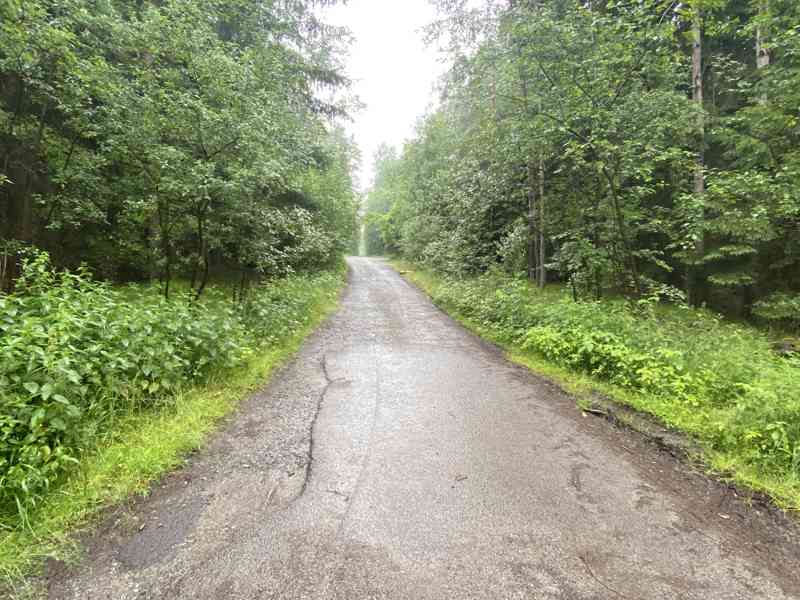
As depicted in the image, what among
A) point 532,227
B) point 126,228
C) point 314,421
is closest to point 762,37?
point 532,227

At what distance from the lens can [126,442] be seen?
2904 mm

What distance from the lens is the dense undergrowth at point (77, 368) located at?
2.24 m

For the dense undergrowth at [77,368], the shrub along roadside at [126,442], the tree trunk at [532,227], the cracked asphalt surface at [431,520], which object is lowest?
the cracked asphalt surface at [431,520]

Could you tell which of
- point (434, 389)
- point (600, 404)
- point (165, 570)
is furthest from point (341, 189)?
point (165, 570)

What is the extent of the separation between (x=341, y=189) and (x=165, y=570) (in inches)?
571

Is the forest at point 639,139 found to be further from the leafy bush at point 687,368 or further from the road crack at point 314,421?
the road crack at point 314,421

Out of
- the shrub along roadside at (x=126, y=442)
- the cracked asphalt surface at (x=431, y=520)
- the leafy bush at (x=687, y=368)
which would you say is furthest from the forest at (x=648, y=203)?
the shrub along roadside at (x=126, y=442)

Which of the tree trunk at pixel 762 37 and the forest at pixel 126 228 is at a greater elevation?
the tree trunk at pixel 762 37

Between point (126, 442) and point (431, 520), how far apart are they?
2625mm

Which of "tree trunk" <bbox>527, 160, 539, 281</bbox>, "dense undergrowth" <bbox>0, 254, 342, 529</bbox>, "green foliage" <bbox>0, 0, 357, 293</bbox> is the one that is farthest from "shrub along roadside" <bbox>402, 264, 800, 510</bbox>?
"green foliage" <bbox>0, 0, 357, 293</bbox>

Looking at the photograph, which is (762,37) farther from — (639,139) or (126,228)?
(126,228)

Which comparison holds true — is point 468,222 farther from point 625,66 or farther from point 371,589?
point 371,589

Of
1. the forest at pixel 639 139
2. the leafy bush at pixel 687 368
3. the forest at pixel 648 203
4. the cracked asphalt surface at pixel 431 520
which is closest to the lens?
the cracked asphalt surface at pixel 431 520

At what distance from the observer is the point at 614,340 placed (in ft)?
16.5
